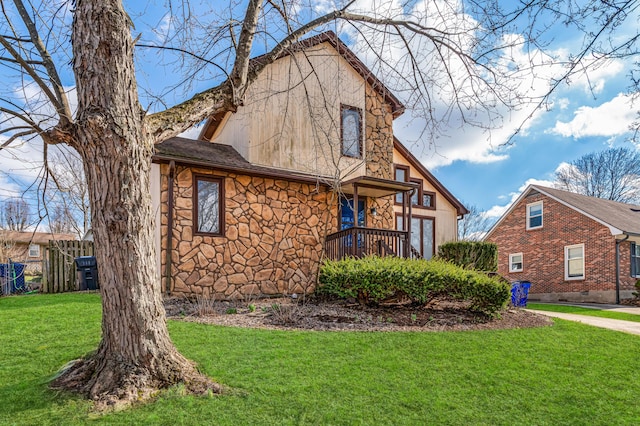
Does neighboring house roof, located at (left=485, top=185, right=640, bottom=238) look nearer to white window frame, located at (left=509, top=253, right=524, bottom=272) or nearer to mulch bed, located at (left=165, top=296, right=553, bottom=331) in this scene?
white window frame, located at (left=509, top=253, right=524, bottom=272)

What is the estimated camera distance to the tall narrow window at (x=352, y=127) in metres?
11.7

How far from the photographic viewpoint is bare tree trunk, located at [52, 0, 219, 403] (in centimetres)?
348

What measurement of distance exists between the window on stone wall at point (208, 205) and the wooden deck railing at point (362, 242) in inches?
114

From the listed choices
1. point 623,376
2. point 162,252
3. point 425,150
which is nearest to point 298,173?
point 162,252

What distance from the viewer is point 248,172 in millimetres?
9625

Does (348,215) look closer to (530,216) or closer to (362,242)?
(362,242)

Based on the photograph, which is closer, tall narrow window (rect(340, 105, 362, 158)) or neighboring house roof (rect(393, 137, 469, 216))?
tall narrow window (rect(340, 105, 362, 158))

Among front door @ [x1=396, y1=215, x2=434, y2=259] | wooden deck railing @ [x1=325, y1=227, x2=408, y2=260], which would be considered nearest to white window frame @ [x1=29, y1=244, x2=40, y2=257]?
front door @ [x1=396, y1=215, x2=434, y2=259]

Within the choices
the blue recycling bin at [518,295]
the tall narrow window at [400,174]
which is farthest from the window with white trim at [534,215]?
the blue recycling bin at [518,295]

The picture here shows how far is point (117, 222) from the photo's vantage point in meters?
3.47

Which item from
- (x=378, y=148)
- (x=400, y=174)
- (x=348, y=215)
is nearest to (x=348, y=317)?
(x=348, y=215)

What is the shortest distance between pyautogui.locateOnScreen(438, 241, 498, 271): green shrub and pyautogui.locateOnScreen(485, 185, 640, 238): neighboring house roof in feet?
18.4

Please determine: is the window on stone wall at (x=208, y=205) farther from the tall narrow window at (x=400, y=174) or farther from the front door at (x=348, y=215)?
the tall narrow window at (x=400, y=174)

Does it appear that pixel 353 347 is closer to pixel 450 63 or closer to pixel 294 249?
pixel 450 63
